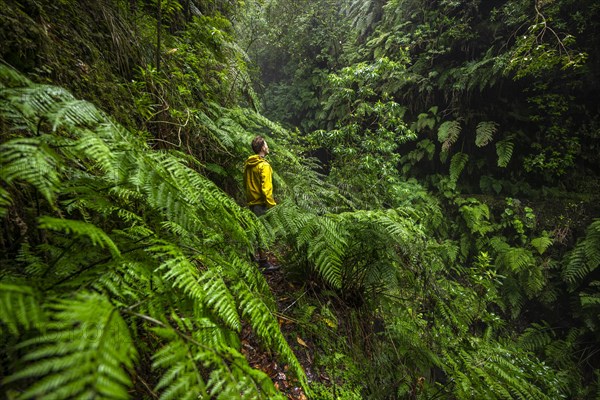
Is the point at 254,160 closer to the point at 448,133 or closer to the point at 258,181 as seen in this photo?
the point at 258,181

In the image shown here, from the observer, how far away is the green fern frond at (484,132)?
5637 mm

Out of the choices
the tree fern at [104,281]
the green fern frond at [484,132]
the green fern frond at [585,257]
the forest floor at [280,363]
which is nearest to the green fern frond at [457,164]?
the green fern frond at [484,132]

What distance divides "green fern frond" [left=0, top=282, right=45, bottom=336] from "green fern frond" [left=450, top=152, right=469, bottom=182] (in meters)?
6.72

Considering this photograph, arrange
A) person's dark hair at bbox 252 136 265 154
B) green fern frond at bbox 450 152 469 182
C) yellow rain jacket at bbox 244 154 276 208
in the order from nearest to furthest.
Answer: yellow rain jacket at bbox 244 154 276 208 < person's dark hair at bbox 252 136 265 154 < green fern frond at bbox 450 152 469 182

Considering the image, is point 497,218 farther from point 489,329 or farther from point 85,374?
point 85,374

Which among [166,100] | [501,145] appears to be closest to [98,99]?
[166,100]

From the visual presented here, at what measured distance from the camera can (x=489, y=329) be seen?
300 cm

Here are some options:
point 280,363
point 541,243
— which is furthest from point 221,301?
point 541,243

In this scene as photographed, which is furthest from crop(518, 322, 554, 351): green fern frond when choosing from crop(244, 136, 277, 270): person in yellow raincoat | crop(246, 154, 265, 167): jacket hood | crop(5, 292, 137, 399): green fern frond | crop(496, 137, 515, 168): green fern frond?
crop(5, 292, 137, 399): green fern frond

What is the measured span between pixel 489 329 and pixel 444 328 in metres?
0.78

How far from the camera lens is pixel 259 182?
10.3 feet

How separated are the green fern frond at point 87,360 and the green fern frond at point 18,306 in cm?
4

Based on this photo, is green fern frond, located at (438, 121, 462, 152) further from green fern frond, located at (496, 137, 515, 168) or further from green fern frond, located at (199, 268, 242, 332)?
green fern frond, located at (199, 268, 242, 332)

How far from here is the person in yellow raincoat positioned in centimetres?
311
